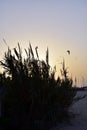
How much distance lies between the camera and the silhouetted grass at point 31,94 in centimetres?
1182

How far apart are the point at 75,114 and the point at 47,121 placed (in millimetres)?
1907

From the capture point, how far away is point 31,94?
11820 millimetres

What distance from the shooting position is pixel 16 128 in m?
11.5

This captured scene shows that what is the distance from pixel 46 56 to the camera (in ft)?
43.3

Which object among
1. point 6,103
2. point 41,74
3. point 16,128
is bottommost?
point 16,128

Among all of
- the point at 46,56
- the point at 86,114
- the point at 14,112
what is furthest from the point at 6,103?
the point at 86,114

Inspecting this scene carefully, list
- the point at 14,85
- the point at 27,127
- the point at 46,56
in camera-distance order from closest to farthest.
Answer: the point at 27,127 → the point at 14,85 → the point at 46,56

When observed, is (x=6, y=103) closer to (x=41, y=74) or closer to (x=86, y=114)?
(x=41, y=74)

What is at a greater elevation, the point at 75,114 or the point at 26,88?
the point at 26,88

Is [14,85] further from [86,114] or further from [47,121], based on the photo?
[86,114]

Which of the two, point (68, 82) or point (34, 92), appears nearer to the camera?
point (34, 92)

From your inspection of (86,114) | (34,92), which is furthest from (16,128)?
(86,114)

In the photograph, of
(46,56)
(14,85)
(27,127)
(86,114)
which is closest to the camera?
(27,127)

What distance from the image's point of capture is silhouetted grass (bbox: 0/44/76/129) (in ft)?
38.8
